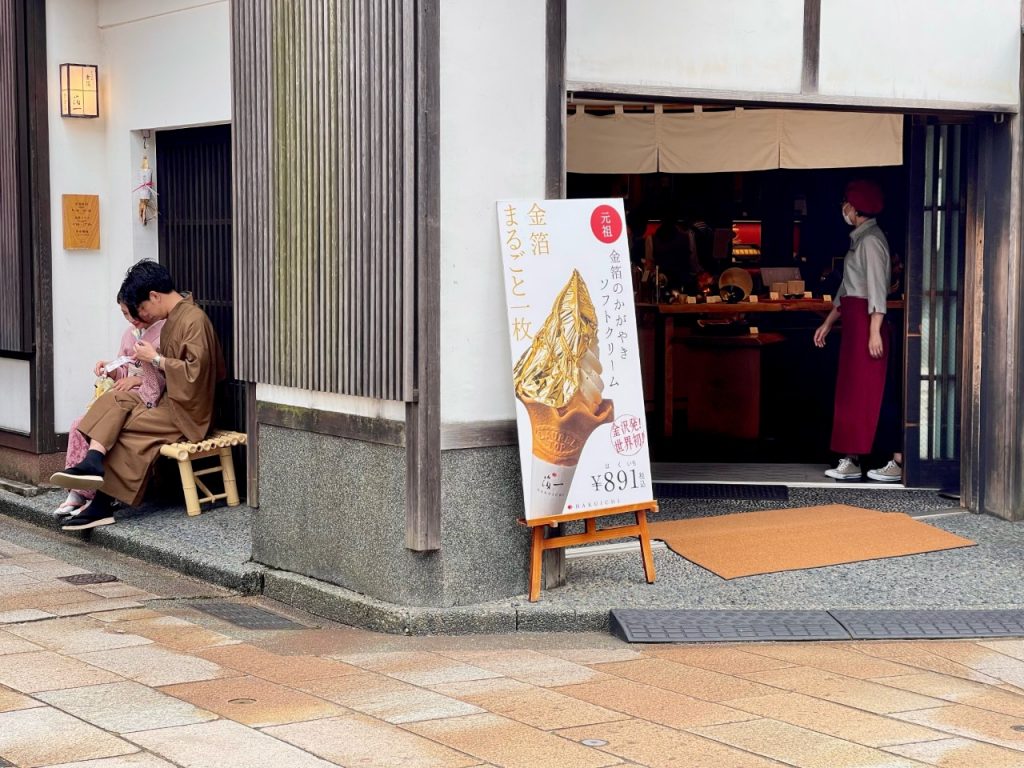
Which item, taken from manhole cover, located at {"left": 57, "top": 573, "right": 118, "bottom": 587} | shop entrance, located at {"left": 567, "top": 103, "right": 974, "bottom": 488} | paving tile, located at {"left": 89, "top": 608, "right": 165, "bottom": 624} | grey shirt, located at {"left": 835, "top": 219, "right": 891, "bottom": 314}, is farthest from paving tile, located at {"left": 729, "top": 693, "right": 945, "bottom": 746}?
grey shirt, located at {"left": 835, "top": 219, "right": 891, "bottom": 314}

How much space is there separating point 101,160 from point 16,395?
2018 mm

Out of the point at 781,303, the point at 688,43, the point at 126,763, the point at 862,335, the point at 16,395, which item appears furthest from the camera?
the point at 781,303

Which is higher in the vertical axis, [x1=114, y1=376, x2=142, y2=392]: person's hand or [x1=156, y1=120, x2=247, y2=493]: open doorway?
[x1=156, y1=120, x2=247, y2=493]: open doorway

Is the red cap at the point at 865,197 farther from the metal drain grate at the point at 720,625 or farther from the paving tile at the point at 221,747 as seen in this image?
the paving tile at the point at 221,747

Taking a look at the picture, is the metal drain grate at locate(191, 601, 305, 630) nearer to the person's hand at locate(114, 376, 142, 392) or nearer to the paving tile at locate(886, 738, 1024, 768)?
the person's hand at locate(114, 376, 142, 392)

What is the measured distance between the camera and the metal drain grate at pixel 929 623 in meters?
6.86

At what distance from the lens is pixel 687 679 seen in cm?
612

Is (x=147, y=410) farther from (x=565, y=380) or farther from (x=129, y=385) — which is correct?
(x=565, y=380)

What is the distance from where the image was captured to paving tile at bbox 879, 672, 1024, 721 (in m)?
5.74

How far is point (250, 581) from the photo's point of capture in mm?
8039

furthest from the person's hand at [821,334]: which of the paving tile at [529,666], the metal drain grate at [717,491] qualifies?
the paving tile at [529,666]

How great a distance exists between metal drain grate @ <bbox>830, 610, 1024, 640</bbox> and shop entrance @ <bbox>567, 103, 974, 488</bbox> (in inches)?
118

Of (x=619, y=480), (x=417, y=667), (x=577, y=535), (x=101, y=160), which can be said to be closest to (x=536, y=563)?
(x=577, y=535)

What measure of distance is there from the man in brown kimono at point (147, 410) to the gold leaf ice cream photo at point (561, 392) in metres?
3.40
